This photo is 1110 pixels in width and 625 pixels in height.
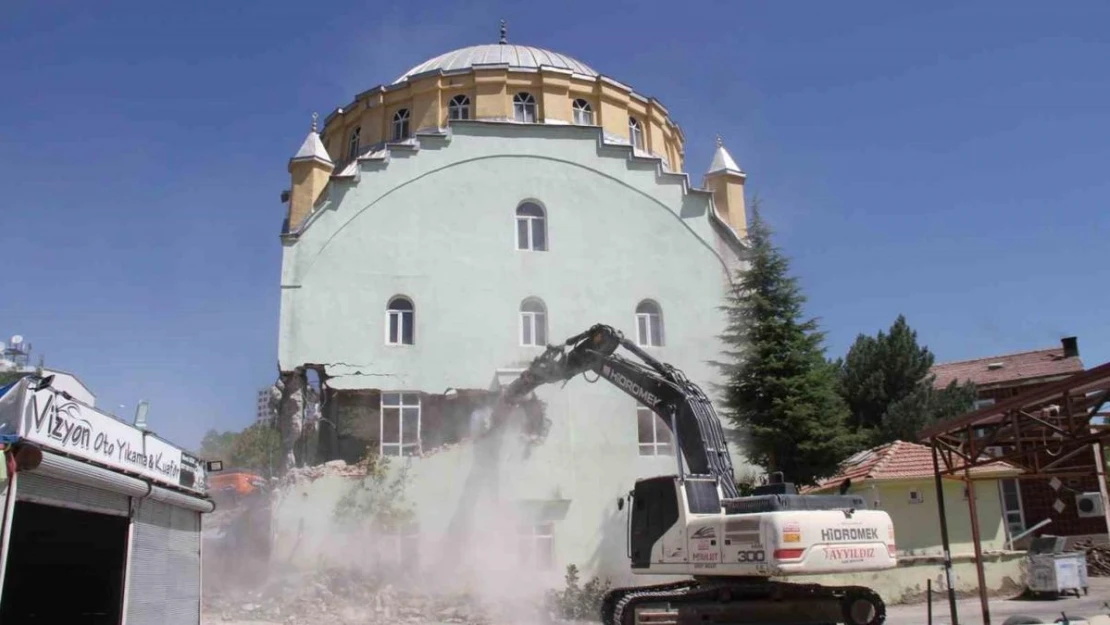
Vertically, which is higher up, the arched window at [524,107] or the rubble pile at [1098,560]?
the arched window at [524,107]

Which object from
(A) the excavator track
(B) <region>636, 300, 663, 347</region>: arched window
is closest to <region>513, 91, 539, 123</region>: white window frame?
(B) <region>636, 300, 663, 347</region>: arched window

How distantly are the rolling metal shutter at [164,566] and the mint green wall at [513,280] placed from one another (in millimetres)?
8544

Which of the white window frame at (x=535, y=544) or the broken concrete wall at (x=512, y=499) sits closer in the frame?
the broken concrete wall at (x=512, y=499)

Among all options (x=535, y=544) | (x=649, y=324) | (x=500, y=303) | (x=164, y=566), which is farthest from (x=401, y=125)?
(x=164, y=566)

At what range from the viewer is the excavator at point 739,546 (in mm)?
11547

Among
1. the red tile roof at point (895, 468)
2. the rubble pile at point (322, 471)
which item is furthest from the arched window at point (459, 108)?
the red tile roof at point (895, 468)

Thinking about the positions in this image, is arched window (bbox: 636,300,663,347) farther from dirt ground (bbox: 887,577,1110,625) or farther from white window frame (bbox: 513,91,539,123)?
dirt ground (bbox: 887,577,1110,625)

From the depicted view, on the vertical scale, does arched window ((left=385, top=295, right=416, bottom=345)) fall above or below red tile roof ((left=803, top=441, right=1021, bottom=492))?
above

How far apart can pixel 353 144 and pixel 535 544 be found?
16441 mm

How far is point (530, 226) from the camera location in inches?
1015

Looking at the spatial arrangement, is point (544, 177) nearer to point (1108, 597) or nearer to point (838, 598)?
point (838, 598)

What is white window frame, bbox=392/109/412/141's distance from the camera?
98.2 feet

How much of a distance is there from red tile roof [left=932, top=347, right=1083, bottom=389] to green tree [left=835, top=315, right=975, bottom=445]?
3637mm

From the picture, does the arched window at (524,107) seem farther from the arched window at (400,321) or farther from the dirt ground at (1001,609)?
the dirt ground at (1001,609)
